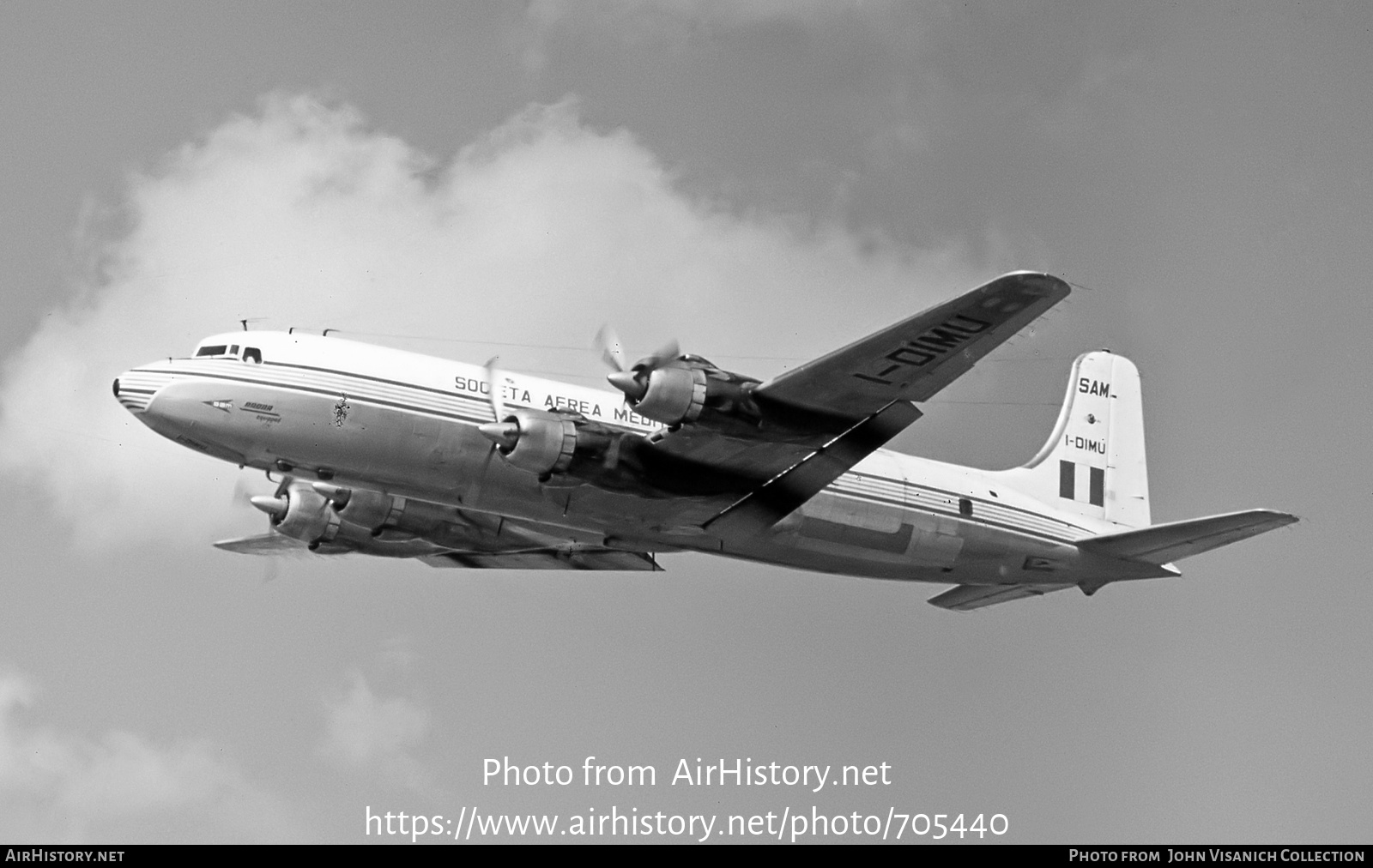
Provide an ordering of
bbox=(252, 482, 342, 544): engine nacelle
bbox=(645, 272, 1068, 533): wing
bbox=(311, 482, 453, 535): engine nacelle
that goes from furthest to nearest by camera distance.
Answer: bbox=(252, 482, 342, 544): engine nacelle → bbox=(311, 482, 453, 535): engine nacelle → bbox=(645, 272, 1068, 533): wing

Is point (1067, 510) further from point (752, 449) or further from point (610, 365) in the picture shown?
point (610, 365)

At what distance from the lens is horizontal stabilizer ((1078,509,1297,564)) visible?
25.3 meters

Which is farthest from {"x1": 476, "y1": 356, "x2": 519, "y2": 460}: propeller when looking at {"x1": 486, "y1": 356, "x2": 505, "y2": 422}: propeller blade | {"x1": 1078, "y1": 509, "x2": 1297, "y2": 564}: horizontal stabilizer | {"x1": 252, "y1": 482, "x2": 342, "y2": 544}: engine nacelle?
{"x1": 1078, "y1": 509, "x2": 1297, "y2": 564}: horizontal stabilizer

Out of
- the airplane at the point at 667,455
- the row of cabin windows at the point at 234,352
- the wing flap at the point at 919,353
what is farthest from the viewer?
the row of cabin windows at the point at 234,352

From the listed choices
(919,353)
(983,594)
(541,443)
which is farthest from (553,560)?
(919,353)

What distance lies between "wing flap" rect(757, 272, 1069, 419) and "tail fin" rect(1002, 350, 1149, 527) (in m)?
6.59

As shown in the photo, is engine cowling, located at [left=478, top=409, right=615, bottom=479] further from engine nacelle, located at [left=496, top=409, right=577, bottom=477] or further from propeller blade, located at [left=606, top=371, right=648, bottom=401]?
→ propeller blade, located at [left=606, top=371, right=648, bottom=401]

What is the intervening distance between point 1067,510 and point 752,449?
8.68 m

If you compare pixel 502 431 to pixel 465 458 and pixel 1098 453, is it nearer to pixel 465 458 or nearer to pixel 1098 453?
pixel 465 458

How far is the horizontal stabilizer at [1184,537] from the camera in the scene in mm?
25281

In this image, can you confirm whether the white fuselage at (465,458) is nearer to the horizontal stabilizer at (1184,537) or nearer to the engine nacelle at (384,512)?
the horizontal stabilizer at (1184,537)

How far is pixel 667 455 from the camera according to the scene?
2430cm

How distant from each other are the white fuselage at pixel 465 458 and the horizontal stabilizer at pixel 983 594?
1.86 m

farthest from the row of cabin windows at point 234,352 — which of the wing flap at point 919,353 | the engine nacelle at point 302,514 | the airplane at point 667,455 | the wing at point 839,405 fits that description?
the wing flap at point 919,353
